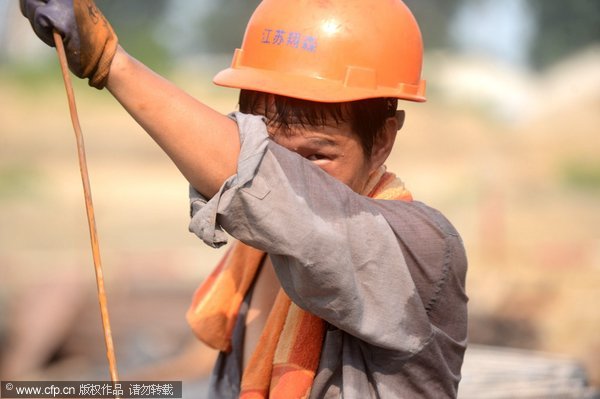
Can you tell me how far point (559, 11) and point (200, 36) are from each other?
428 inches

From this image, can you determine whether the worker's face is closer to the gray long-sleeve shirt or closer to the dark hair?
the dark hair

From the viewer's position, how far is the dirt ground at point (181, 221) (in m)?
8.15

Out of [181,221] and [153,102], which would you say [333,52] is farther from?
[181,221]

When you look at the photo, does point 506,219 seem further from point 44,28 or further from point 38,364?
point 44,28

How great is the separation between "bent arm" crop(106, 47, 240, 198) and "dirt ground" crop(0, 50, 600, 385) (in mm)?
4921

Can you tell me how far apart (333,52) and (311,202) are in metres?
0.47

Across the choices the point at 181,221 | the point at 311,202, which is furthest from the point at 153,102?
the point at 181,221

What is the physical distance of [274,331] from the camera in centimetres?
231

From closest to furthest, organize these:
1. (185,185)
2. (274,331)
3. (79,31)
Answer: (79,31)
(274,331)
(185,185)

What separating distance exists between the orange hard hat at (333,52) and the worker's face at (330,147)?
8cm

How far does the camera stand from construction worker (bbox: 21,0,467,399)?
185 centimetres

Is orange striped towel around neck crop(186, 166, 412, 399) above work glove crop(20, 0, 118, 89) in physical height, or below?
below

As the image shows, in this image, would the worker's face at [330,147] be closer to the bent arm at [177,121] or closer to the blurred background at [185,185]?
the bent arm at [177,121]

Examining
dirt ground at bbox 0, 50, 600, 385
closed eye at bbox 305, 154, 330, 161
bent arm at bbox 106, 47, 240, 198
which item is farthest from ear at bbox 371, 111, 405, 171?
dirt ground at bbox 0, 50, 600, 385
